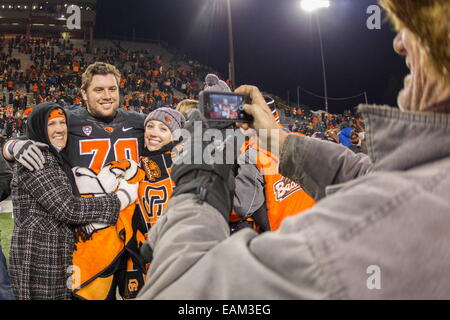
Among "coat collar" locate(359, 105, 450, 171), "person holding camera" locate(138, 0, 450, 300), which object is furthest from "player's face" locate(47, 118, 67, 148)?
"coat collar" locate(359, 105, 450, 171)

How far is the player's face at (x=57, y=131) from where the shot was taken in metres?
2.41

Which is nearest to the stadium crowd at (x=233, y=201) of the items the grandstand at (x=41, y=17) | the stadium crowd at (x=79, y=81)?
the stadium crowd at (x=79, y=81)

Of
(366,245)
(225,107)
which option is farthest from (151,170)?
(366,245)

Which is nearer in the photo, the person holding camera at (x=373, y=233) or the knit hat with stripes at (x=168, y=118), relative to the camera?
the person holding camera at (x=373, y=233)

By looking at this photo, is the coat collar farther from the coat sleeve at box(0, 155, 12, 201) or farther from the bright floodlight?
the bright floodlight

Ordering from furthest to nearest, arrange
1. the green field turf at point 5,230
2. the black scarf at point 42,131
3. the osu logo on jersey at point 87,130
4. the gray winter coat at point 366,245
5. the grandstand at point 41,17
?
the grandstand at point 41,17
the green field turf at point 5,230
the osu logo on jersey at point 87,130
the black scarf at point 42,131
the gray winter coat at point 366,245

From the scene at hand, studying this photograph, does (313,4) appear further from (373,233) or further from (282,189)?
(373,233)

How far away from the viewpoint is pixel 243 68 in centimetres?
3753

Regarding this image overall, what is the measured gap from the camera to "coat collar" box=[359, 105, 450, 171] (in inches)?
21.3

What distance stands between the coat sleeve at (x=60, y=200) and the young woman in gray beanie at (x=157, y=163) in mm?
362

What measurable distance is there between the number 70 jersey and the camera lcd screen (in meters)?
1.67

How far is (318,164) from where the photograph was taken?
1222 mm

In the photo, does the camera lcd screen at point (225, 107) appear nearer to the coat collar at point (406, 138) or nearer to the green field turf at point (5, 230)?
the coat collar at point (406, 138)

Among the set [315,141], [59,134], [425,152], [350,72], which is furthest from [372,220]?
[350,72]
